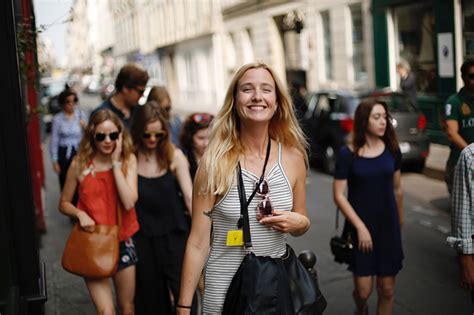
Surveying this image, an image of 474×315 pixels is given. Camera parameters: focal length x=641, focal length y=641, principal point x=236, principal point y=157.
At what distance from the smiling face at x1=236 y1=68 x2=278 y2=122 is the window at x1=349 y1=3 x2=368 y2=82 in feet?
56.0

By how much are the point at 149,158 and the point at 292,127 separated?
1.75 meters

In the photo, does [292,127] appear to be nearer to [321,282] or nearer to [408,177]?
[321,282]

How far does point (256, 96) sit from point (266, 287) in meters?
0.81

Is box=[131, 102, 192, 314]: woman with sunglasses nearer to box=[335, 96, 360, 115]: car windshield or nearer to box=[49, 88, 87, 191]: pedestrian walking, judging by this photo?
box=[49, 88, 87, 191]: pedestrian walking

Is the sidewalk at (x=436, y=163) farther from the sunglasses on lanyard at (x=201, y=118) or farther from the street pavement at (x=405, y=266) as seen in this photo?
the sunglasses on lanyard at (x=201, y=118)

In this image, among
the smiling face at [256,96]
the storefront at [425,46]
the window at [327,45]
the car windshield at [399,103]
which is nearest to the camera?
the smiling face at [256,96]

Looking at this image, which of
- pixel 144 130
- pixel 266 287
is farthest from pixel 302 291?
pixel 144 130

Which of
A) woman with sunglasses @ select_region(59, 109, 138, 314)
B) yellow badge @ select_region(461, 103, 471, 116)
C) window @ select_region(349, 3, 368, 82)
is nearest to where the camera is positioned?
woman with sunglasses @ select_region(59, 109, 138, 314)

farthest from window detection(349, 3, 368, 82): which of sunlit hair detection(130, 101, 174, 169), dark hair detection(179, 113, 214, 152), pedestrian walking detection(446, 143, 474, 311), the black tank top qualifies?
pedestrian walking detection(446, 143, 474, 311)

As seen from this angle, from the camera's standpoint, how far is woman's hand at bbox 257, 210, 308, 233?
2639 millimetres

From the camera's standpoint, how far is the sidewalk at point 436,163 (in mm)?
11242

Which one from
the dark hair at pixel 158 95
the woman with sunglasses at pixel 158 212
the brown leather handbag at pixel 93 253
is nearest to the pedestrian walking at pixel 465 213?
the woman with sunglasses at pixel 158 212

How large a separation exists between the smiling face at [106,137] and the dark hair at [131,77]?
54.0 inches

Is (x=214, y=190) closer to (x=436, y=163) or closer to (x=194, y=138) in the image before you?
(x=194, y=138)
